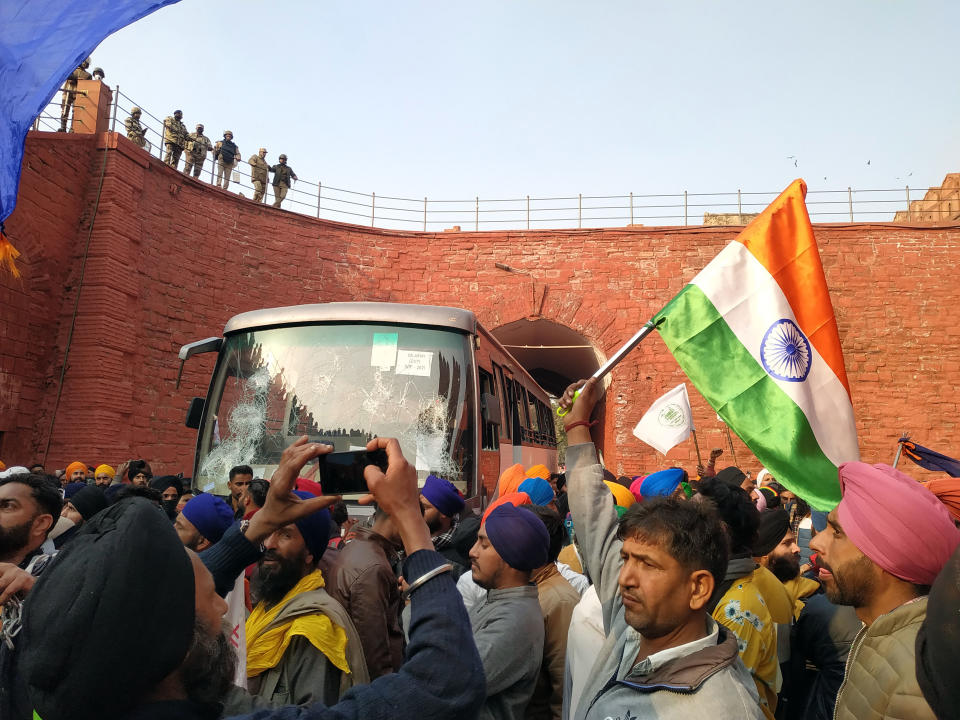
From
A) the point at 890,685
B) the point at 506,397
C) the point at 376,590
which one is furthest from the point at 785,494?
the point at 890,685

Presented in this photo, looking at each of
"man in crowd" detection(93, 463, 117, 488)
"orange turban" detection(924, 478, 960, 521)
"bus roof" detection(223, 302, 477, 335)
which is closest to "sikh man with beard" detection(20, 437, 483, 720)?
"orange turban" detection(924, 478, 960, 521)

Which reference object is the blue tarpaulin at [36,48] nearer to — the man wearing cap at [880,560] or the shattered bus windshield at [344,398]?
the man wearing cap at [880,560]

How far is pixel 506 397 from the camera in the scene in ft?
30.4

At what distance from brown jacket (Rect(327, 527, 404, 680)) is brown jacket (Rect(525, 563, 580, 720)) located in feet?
2.26

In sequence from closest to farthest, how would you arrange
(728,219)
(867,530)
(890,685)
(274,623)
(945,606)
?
(945,606), (890,685), (867,530), (274,623), (728,219)

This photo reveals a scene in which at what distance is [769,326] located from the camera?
457cm

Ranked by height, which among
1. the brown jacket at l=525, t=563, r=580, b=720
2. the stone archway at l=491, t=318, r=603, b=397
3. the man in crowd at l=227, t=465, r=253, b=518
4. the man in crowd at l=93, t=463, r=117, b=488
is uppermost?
the stone archway at l=491, t=318, r=603, b=397

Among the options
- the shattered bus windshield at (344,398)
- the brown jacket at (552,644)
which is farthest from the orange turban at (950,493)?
the shattered bus windshield at (344,398)

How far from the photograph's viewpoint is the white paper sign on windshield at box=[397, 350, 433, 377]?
7.11 m

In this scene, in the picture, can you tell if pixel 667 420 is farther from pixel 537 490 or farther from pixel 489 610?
pixel 489 610

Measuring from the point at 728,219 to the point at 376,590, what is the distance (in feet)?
59.4

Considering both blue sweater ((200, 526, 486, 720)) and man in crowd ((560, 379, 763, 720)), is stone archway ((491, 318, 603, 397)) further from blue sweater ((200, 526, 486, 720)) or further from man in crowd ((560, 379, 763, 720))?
blue sweater ((200, 526, 486, 720))

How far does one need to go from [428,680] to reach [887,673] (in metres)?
1.20

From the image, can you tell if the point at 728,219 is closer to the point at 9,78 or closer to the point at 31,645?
the point at 9,78
